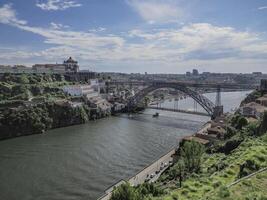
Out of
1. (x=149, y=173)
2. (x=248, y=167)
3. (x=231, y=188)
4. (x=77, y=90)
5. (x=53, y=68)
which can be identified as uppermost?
(x=53, y=68)

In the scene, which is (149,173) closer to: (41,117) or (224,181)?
(224,181)

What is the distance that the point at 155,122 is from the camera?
44375 millimetres

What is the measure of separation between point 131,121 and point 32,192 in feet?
90.1

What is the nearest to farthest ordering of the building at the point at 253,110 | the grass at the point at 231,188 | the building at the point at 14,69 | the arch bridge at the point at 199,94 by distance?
the grass at the point at 231,188
the building at the point at 253,110
the arch bridge at the point at 199,94
the building at the point at 14,69

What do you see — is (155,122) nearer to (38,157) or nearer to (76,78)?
(38,157)

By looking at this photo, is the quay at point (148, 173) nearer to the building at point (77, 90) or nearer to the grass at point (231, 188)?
the grass at point (231, 188)

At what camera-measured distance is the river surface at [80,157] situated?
20234mm

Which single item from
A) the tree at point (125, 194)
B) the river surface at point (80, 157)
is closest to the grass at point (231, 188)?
the tree at point (125, 194)

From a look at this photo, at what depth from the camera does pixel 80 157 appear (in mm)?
26828

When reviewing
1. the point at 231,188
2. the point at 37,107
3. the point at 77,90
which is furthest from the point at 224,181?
the point at 77,90

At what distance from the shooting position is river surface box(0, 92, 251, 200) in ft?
66.4

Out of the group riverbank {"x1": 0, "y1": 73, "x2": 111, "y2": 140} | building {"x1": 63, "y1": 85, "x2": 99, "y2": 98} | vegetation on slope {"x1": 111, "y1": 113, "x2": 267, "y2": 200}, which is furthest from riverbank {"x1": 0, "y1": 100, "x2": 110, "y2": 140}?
vegetation on slope {"x1": 111, "y1": 113, "x2": 267, "y2": 200}

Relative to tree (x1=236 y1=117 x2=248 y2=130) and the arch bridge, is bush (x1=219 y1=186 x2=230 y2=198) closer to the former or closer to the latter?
tree (x1=236 y1=117 x2=248 y2=130)

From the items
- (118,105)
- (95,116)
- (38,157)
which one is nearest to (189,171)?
(38,157)
